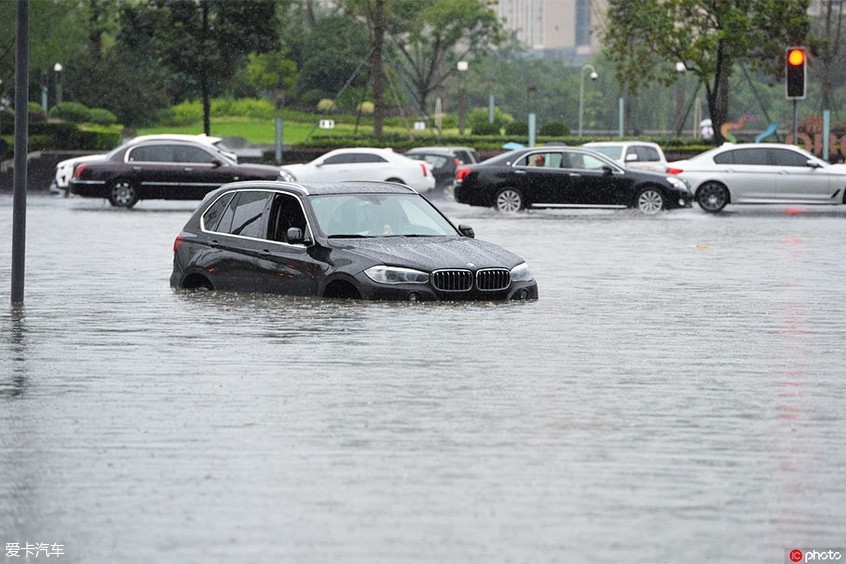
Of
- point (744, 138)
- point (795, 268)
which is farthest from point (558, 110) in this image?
point (795, 268)

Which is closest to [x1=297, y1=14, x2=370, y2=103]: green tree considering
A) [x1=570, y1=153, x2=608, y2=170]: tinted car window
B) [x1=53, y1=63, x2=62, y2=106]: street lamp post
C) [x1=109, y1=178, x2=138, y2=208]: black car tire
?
[x1=53, y1=63, x2=62, y2=106]: street lamp post

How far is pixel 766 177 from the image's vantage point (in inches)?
1523

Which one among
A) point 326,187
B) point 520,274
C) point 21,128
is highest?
point 21,128

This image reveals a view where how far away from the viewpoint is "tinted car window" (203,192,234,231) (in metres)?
17.4

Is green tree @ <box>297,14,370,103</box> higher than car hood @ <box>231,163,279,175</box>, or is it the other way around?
green tree @ <box>297,14,370,103</box>

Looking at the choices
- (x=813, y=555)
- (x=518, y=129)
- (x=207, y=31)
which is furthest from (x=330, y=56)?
(x=813, y=555)

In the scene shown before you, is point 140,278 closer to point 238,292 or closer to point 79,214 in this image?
point 238,292

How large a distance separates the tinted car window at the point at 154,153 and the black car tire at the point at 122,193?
0.58 metres

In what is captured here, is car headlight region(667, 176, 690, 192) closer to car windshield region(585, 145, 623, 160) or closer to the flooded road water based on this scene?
car windshield region(585, 145, 623, 160)

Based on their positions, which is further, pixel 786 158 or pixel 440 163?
pixel 440 163

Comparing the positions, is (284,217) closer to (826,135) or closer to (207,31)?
(826,135)

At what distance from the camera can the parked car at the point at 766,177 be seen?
1526 inches

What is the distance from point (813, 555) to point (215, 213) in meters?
11.6

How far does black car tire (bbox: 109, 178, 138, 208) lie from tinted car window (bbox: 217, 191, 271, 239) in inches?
892
